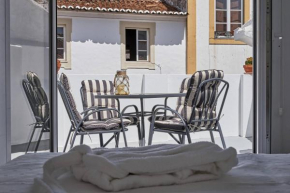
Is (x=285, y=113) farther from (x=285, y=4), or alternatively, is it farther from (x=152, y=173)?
(x=152, y=173)

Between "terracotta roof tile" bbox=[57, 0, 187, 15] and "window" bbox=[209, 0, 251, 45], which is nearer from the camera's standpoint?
"terracotta roof tile" bbox=[57, 0, 187, 15]

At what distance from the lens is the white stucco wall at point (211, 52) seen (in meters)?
10.1

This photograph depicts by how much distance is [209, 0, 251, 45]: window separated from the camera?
10.2 meters

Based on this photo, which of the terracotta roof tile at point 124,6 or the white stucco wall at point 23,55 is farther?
the terracotta roof tile at point 124,6

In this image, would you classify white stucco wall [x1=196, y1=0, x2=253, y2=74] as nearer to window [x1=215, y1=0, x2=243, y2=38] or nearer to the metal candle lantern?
window [x1=215, y1=0, x2=243, y2=38]

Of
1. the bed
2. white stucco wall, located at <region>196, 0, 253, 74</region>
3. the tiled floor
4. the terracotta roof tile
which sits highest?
the terracotta roof tile

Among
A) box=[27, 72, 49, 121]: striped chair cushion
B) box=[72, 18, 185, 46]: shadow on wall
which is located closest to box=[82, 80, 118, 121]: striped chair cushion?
box=[27, 72, 49, 121]: striped chair cushion

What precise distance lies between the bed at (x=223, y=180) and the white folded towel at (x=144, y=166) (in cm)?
3

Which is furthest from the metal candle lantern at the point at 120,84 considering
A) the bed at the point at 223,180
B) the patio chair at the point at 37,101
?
the bed at the point at 223,180

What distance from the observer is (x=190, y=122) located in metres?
4.04

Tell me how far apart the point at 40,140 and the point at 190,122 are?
150 centimetres

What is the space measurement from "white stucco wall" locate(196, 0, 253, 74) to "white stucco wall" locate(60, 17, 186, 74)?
0.40m

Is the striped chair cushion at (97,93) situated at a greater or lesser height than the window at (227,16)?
lesser

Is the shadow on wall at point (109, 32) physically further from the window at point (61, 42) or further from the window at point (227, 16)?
the window at point (227, 16)
